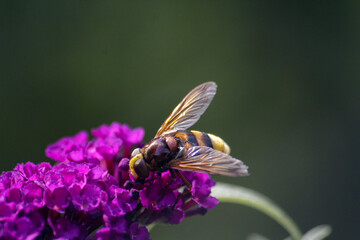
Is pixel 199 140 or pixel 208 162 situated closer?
pixel 208 162

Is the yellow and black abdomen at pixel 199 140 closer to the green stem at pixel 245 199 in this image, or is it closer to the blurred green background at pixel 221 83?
the green stem at pixel 245 199

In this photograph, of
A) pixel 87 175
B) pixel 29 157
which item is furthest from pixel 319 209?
pixel 87 175

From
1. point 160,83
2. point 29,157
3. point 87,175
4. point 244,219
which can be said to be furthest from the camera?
point 160,83

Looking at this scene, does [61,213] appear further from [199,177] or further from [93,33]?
[93,33]

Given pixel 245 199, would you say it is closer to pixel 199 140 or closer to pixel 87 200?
pixel 199 140

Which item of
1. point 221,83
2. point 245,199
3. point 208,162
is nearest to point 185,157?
point 208,162

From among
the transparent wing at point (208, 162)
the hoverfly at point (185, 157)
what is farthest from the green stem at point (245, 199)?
the transparent wing at point (208, 162)
